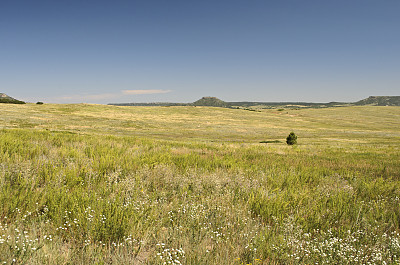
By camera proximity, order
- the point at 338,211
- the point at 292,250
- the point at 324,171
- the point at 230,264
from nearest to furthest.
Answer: the point at 230,264
the point at 292,250
the point at 338,211
the point at 324,171

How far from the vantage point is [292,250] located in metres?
2.34

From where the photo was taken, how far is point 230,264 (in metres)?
2.12

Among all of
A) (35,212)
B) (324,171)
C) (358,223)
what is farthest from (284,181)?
(35,212)

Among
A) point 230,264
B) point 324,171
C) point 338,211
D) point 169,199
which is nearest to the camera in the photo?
point 230,264

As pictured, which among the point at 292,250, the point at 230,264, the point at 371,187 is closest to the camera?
the point at 230,264

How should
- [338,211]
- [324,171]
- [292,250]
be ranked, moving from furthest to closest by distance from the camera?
[324,171], [338,211], [292,250]

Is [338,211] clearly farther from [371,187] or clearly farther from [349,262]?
[371,187]

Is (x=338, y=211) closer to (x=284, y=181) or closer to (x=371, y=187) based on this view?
(x=284, y=181)

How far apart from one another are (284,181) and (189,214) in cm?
332

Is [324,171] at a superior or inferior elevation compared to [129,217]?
inferior

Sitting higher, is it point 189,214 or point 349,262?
point 189,214

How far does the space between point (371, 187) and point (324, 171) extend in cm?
213

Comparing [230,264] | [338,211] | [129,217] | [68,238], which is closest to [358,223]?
[338,211]

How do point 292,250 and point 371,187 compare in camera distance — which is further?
point 371,187
